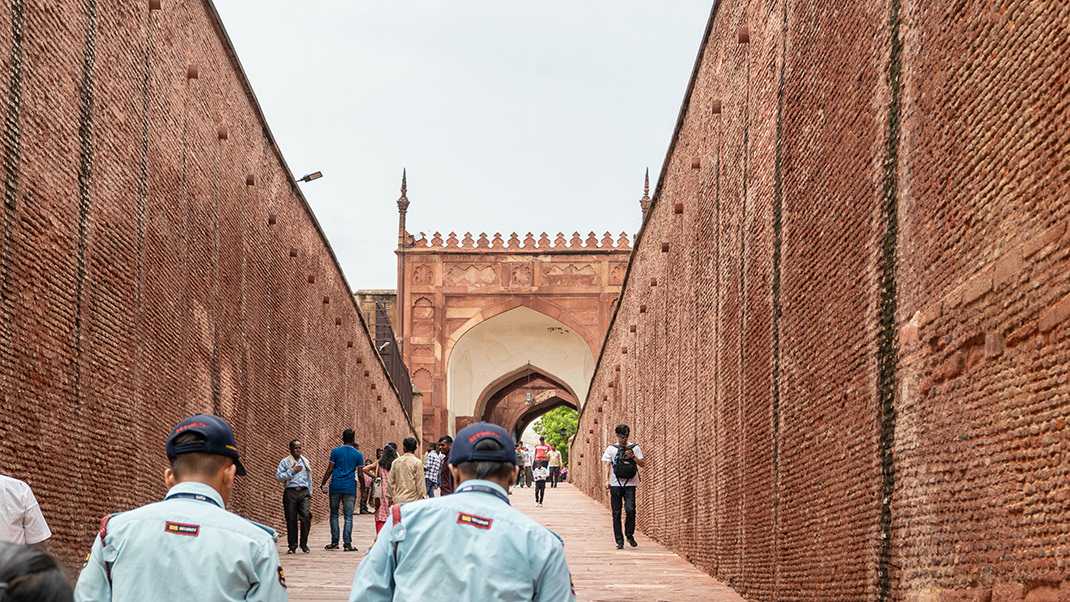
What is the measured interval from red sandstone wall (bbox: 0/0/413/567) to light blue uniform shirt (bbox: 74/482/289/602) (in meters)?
3.46

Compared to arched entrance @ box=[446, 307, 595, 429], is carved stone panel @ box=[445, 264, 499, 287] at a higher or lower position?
higher

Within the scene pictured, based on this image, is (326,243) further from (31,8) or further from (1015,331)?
(1015,331)

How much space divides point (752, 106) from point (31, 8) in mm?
4021

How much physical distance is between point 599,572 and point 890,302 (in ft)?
15.1

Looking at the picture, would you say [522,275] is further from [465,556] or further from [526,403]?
[465,556]

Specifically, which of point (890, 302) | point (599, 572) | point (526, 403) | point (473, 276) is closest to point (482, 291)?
point (473, 276)

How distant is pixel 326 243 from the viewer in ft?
54.5

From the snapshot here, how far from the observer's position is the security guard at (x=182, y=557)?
2637 mm

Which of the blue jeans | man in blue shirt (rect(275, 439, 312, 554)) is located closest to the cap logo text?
man in blue shirt (rect(275, 439, 312, 554))

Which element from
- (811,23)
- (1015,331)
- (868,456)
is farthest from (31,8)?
(1015,331)

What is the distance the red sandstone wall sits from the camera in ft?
20.2

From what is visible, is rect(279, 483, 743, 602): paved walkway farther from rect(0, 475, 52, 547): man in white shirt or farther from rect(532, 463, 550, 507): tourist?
rect(532, 463, 550, 507): tourist

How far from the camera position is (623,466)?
11.0m

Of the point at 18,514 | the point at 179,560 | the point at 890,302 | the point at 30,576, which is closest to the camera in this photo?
the point at 30,576
